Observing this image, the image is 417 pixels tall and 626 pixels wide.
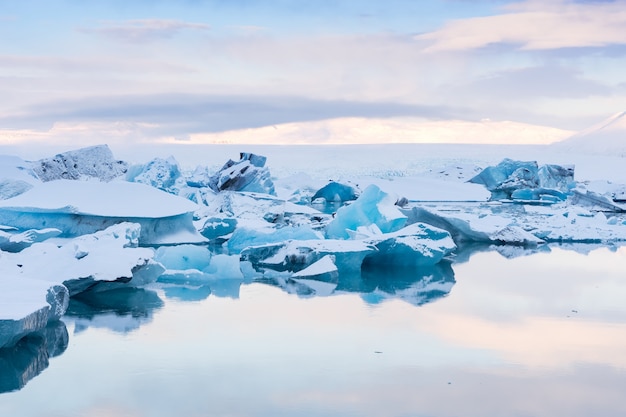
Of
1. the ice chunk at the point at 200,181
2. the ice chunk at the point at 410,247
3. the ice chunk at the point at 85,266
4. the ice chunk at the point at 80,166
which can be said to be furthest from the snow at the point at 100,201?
the ice chunk at the point at 200,181

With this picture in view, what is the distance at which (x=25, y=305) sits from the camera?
11.6 feet

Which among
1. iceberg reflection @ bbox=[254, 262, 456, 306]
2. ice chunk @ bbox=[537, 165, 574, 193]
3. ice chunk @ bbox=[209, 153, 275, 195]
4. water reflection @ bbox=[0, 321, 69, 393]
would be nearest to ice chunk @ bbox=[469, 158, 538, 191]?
ice chunk @ bbox=[537, 165, 574, 193]

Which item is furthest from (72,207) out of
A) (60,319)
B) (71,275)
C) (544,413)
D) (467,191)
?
(467,191)

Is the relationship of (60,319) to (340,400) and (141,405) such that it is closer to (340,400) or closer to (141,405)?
(141,405)

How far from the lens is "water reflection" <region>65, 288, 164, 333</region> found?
13.8 ft

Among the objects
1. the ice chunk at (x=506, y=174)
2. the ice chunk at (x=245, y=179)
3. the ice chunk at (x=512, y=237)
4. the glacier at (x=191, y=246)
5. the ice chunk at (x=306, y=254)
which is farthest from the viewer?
the ice chunk at (x=506, y=174)

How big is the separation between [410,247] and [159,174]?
8.45 meters

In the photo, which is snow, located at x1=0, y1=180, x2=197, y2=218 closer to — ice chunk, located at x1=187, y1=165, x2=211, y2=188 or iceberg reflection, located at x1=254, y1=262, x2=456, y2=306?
iceberg reflection, located at x1=254, y1=262, x2=456, y2=306

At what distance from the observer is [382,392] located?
10.0ft

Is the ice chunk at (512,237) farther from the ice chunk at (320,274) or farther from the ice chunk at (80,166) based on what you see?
the ice chunk at (80,166)

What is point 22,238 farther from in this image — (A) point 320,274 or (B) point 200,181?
(B) point 200,181

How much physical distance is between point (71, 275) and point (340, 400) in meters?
2.24

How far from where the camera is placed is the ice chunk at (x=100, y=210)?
706cm

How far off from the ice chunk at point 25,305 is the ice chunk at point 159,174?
30.8 ft
